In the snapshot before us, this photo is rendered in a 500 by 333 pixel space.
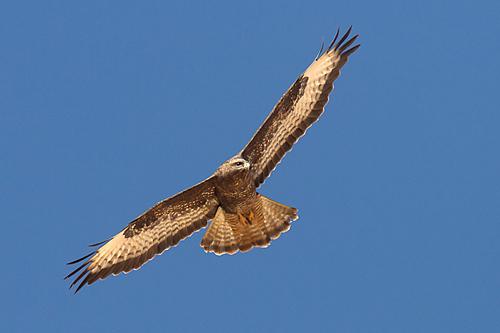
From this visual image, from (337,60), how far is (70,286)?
555 cm

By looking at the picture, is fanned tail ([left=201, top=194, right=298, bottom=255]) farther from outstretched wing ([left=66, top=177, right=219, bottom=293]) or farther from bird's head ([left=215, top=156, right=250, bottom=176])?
bird's head ([left=215, top=156, right=250, bottom=176])

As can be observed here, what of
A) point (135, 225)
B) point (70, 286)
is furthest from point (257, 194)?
point (70, 286)

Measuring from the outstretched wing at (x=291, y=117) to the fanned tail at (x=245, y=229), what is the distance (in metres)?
0.69

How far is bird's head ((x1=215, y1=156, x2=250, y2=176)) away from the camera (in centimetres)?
1769

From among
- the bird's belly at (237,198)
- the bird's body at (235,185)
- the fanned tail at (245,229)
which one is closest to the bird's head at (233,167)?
the bird's body at (235,185)

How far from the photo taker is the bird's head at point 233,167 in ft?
58.0

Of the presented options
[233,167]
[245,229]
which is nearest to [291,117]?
[233,167]

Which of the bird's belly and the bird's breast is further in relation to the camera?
the bird's belly

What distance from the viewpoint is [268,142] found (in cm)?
1823

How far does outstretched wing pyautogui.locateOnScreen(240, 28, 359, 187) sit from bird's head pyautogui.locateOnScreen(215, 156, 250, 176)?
1.22ft

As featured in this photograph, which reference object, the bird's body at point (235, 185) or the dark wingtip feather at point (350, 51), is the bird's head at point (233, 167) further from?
the dark wingtip feather at point (350, 51)

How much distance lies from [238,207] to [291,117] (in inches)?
64.6

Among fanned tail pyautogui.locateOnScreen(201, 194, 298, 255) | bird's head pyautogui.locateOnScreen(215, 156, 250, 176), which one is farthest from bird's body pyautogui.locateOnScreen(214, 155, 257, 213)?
fanned tail pyautogui.locateOnScreen(201, 194, 298, 255)

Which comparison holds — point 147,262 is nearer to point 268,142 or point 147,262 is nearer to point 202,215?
point 202,215
